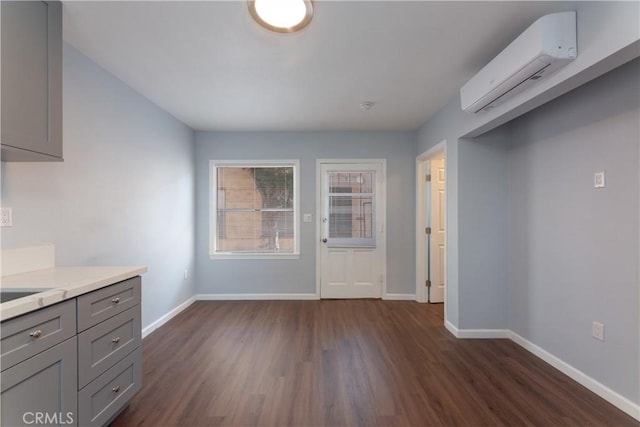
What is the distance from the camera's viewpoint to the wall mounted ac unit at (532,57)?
1.53 m

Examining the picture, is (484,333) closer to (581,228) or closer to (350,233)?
(581,228)

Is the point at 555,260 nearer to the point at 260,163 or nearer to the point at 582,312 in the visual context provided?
the point at 582,312

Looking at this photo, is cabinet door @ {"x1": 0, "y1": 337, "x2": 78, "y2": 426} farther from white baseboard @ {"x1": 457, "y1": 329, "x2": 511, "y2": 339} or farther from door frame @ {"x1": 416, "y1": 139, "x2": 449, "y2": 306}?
door frame @ {"x1": 416, "y1": 139, "x2": 449, "y2": 306}

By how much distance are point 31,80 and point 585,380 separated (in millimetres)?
4041

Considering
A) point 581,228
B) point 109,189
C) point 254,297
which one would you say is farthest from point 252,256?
point 581,228

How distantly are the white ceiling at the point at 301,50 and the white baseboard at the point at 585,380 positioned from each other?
245 centimetres

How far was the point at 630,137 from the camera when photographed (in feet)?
5.88

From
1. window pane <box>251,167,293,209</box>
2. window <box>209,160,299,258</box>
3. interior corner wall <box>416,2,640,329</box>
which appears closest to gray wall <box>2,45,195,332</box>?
window <box>209,160,299,258</box>

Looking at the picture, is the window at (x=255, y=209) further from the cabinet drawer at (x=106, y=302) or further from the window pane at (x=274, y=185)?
the cabinet drawer at (x=106, y=302)

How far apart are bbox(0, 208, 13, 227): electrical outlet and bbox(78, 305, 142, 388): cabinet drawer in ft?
2.76

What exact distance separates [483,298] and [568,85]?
207 centimetres

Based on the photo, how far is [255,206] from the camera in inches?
168

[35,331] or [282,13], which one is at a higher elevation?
[282,13]

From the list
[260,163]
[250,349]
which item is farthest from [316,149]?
[250,349]
